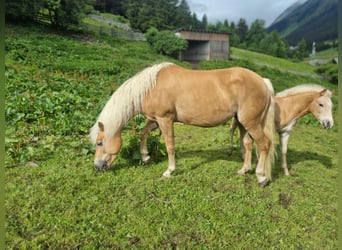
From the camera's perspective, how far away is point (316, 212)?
4.08m

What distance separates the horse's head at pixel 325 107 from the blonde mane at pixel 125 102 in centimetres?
321

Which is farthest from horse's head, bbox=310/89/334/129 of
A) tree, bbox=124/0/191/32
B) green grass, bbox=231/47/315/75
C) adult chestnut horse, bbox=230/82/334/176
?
A: tree, bbox=124/0/191/32

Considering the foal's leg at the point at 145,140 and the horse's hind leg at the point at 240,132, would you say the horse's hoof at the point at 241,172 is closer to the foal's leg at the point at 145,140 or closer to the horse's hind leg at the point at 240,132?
the horse's hind leg at the point at 240,132

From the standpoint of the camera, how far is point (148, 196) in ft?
13.5

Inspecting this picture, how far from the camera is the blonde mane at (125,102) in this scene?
4.51 meters

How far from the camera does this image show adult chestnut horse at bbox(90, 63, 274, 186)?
4.55 m

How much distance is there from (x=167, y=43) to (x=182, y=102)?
89.5 feet

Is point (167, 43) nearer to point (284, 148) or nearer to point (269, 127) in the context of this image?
point (284, 148)

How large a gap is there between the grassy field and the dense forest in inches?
752

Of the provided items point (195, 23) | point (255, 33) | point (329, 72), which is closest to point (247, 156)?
point (329, 72)

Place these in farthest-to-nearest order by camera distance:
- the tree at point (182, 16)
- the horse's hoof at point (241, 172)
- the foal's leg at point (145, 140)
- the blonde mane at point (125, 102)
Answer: the tree at point (182, 16) < the foal's leg at point (145, 140) < the horse's hoof at point (241, 172) < the blonde mane at point (125, 102)

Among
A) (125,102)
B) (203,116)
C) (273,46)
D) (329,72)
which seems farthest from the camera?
(273,46)

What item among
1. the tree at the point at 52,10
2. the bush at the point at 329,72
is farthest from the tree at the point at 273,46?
the tree at the point at 52,10

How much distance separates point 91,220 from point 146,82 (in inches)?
90.1
